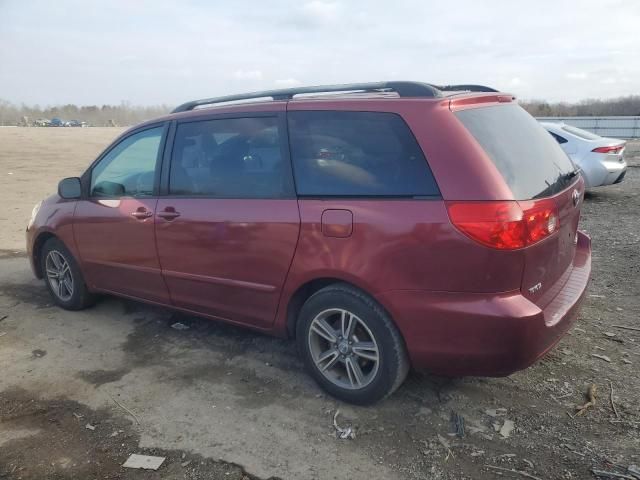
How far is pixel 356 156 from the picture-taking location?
9.99ft

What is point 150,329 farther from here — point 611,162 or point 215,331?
point 611,162

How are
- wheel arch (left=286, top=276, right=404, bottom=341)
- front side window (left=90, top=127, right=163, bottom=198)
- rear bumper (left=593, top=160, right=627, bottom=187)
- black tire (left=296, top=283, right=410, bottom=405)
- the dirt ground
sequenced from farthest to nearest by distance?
rear bumper (left=593, top=160, right=627, bottom=187)
front side window (left=90, top=127, right=163, bottom=198)
wheel arch (left=286, top=276, right=404, bottom=341)
black tire (left=296, top=283, right=410, bottom=405)
the dirt ground

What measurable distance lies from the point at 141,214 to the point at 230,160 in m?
0.94

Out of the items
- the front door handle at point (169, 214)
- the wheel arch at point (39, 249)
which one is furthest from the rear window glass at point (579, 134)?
the wheel arch at point (39, 249)

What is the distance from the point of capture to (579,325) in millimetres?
4180

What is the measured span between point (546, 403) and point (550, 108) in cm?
4130

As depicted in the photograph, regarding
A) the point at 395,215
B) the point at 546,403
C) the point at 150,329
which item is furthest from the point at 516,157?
the point at 150,329

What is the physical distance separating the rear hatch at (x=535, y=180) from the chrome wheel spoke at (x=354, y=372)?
1.06m

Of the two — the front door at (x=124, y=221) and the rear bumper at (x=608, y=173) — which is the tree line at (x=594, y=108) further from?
the front door at (x=124, y=221)

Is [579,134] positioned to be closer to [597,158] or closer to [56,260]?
[597,158]

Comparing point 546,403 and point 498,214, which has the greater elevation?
point 498,214

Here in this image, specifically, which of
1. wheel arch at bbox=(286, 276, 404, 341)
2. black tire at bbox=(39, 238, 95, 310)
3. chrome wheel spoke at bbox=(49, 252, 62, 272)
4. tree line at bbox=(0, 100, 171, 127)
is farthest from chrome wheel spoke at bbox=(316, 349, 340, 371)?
tree line at bbox=(0, 100, 171, 127)

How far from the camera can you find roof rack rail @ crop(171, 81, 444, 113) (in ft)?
10.0

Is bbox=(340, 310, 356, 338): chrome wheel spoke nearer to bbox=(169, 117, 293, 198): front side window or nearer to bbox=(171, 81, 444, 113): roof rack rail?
bbox=(169, 117, 293, 198): front side window
